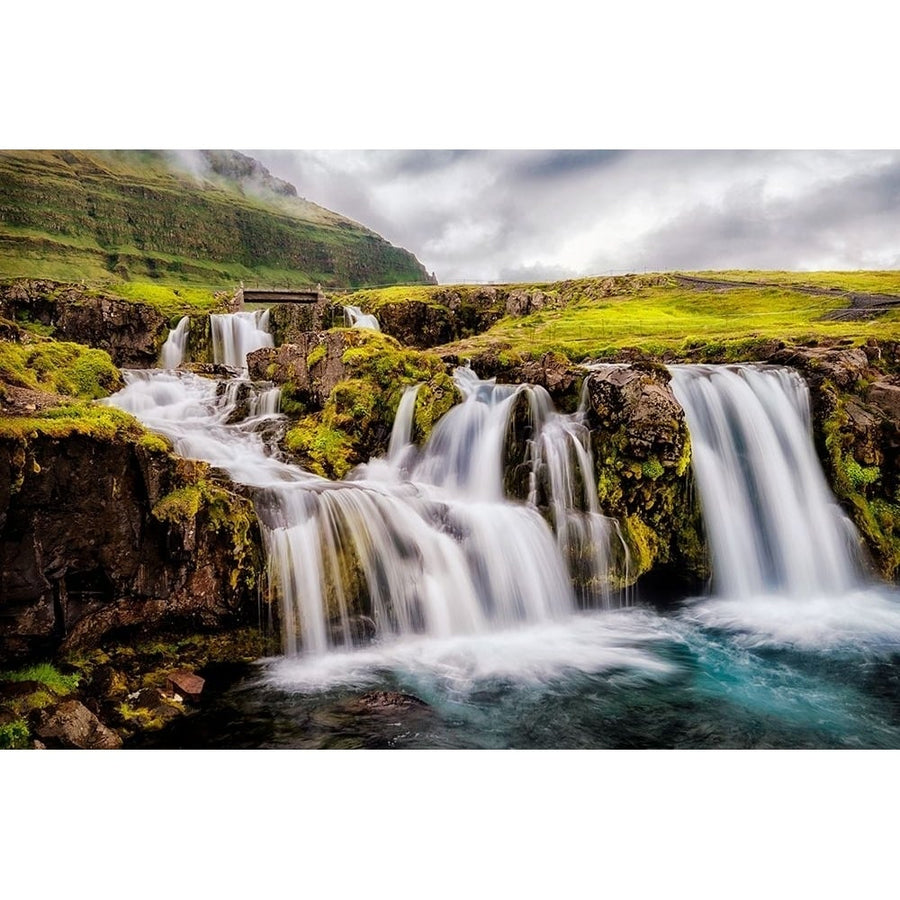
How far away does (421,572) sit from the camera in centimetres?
555

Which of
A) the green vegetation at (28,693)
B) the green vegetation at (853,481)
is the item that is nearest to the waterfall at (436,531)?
the green vegetation at (28,693)

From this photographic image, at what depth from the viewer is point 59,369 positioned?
20.4 feet

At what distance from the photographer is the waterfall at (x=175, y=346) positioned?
39.0 ft

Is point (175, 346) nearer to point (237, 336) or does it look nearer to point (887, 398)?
point (237, 336)

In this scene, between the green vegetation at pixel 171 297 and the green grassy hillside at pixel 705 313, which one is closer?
the green grassy hillside at pixel 705 313

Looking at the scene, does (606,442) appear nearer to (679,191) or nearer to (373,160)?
(679,191)

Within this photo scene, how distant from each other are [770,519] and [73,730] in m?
7.41

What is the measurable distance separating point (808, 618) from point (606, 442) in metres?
2.90

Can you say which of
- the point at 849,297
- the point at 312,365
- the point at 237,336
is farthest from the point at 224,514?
the point at 237,336

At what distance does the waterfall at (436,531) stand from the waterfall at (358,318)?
777cm

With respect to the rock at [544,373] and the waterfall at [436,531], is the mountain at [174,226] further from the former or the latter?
the waterfall at [436,531]

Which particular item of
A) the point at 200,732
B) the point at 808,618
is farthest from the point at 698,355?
the point at 200,732

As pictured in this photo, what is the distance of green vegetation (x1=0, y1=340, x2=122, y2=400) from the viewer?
5.30 m

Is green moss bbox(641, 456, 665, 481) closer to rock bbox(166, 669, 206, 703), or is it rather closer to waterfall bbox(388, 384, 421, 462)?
waterfall bbox(388, 384, 421, 462)
